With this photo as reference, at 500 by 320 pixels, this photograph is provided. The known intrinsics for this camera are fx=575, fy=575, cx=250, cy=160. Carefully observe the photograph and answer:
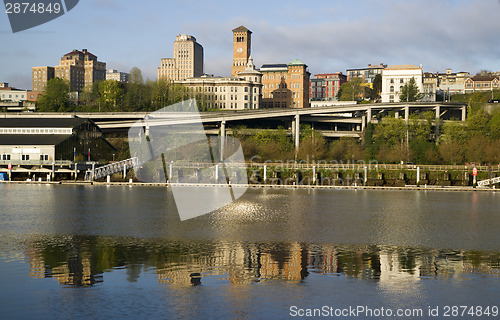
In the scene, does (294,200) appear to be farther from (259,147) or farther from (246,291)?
(259,147)

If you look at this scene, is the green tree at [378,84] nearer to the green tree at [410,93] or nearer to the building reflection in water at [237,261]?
the green tree at [410,93]

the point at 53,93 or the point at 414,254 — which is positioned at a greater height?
the point at 53,93

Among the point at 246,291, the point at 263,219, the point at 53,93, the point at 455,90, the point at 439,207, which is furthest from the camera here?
the point at 455,90

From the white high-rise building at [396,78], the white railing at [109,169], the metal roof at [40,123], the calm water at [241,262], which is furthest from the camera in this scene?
the white high-rise building at [396,78]

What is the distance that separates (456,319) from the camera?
17.4m

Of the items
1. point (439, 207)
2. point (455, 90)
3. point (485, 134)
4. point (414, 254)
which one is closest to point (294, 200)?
point (439, 207)

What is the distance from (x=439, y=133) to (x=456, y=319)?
3460 inches

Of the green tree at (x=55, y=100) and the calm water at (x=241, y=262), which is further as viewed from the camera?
the green tree at (x=55, y=100)

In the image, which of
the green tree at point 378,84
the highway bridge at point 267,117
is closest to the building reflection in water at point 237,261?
the highway bridge at point 267,117

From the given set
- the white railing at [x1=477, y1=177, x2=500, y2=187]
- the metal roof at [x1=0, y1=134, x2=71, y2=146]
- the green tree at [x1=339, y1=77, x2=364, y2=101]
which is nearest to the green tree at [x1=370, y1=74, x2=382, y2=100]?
the green tree at [x1=339, y1=77, x2=364, y2=101]

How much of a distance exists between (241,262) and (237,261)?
266 mm

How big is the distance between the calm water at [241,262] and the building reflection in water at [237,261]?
5cm

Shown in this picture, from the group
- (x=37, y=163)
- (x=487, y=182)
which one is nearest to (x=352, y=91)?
(x=487, y=182)

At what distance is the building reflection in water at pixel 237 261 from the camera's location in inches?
855
